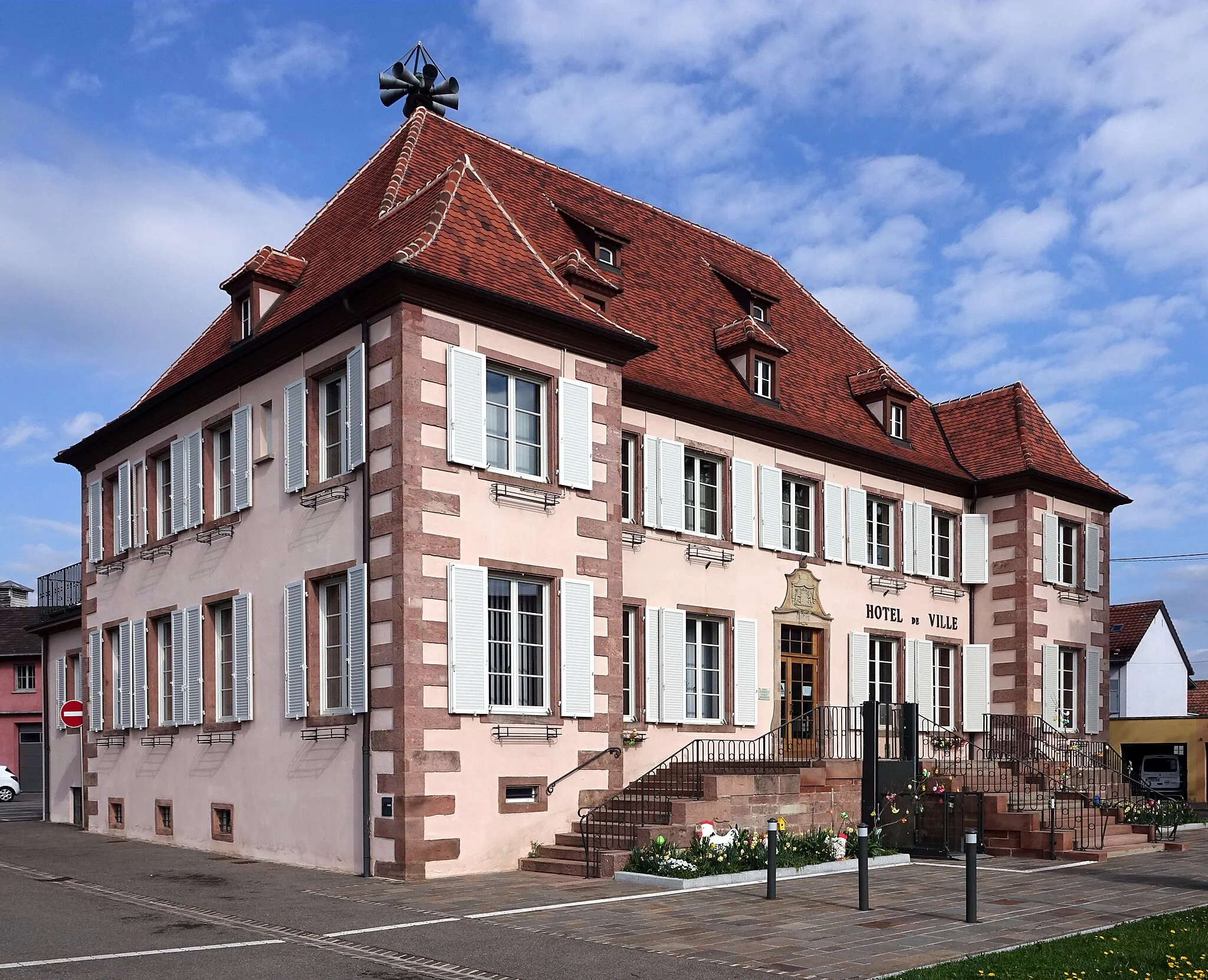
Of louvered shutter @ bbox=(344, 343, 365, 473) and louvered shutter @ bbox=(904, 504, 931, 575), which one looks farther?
Result: louvered shutter @ bbox=(904, 504, 931, 575)

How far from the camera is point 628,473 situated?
22.5 m

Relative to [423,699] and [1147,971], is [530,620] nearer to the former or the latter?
[423,699]

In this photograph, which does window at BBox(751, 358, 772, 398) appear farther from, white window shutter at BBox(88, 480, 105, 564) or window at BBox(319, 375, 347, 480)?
white window shutter at BBox(88, 480, 105, 564)

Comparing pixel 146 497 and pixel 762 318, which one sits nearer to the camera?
pixel 146 497

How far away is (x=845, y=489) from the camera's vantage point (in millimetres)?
26750

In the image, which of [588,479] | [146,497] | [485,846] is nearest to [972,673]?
[588,479]

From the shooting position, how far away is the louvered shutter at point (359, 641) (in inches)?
706

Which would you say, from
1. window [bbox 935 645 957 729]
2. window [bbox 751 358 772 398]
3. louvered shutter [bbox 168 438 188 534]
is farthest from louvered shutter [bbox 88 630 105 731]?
window [bbox 935 645 957 729]

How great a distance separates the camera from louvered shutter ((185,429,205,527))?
886 inches

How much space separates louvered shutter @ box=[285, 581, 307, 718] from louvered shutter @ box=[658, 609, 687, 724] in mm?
5783

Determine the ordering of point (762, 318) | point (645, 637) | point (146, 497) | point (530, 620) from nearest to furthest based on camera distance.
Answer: point (530, 620)
point (645, 637)
point (146, 497)
point (762, 318)

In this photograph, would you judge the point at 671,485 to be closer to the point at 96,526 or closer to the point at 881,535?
the point at 881,535

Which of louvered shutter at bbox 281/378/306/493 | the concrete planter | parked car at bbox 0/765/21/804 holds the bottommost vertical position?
parked car at bbox 0/765/21/804

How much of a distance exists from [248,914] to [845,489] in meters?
15.6
